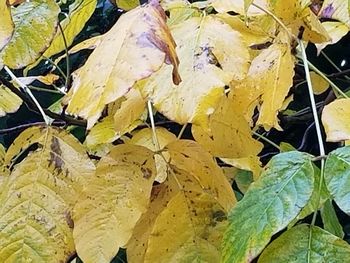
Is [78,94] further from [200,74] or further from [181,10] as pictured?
[181,10]

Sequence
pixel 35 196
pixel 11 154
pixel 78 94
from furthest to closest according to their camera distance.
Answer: pixel 11 154 < pixel 35 196 < pixel 78 94

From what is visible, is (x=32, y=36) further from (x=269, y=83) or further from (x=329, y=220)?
(x=329, y=220)

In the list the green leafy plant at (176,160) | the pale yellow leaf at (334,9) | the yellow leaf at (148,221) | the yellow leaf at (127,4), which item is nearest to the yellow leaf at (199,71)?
the green leafy plant at (176,160)

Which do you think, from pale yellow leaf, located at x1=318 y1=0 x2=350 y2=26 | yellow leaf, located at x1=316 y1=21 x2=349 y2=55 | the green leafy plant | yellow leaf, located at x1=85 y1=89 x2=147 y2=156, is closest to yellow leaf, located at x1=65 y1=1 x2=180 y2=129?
the green leafy plant

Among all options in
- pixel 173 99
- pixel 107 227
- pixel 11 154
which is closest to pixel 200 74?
pixel 173 99

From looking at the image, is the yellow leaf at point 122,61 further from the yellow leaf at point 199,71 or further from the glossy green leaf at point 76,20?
the glossy green leaf at point 76,20

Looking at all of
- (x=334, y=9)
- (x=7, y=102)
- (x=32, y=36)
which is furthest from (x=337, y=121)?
(x=7, y=102)

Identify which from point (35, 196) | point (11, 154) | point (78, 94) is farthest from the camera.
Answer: point (11, 154)

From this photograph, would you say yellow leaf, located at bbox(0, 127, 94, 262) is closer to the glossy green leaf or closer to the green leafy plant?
the green leafy plant
